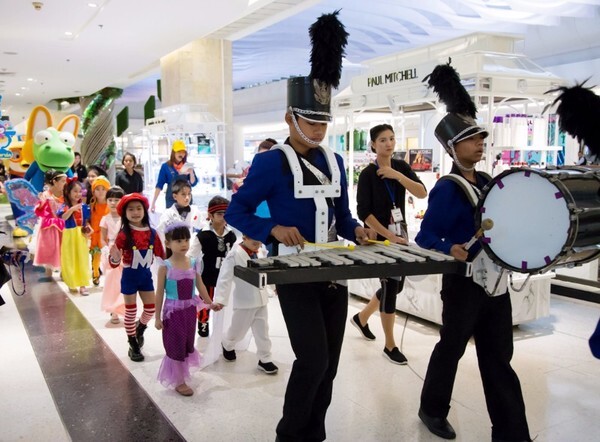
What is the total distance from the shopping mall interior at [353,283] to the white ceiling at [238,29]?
6 centimetres

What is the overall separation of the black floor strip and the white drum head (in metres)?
1.80

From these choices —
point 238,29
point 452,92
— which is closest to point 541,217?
point 452,92

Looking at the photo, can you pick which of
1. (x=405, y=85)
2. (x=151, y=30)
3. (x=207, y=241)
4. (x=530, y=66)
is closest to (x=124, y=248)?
(x=207, y=241)

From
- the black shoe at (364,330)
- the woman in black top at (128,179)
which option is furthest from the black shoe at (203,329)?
the woman in black top at (128,179)

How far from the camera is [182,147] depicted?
272 inches

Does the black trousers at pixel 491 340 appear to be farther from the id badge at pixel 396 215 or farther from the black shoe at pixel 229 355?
the black shoe at pixel 229 355

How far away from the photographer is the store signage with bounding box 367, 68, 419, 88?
4855 mm

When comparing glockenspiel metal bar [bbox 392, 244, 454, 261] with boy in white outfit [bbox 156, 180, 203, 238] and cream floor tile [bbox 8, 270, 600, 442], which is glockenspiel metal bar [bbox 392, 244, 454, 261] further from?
boy in white outfit [bbox 156, 180, 203, 238]

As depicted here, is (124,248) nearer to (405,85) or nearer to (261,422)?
(261,422)

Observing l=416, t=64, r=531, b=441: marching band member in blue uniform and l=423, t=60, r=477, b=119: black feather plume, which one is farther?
l=423, t=60, r=477, b=119: black feather plume

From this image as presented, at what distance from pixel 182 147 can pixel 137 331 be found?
3.31 m

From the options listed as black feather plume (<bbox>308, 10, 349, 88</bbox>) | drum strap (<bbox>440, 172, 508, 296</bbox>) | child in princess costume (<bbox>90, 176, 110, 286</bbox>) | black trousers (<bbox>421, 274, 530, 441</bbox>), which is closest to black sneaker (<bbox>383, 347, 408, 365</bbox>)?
black trousers (<bbox>421, 274, 530, 441</bbox>)

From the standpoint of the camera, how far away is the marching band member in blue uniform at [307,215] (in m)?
2.28

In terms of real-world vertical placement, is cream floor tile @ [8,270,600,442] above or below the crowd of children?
below
